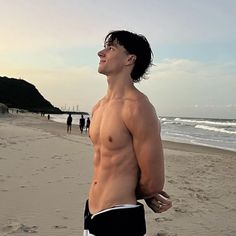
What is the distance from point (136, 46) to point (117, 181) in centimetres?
85

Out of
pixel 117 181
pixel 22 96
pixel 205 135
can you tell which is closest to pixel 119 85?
pixel 117 181

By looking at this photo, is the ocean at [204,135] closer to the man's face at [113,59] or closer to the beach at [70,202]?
the beach at [70,202]

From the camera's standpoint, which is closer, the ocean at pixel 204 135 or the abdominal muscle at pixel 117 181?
the abdominal muscle at pixel 117 181

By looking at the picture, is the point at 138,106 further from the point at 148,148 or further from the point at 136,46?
the point at 136,46

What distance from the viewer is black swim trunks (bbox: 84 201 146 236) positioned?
98.0 inches

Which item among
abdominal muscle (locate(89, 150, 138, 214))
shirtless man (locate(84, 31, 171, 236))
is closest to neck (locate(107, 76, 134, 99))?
shirtless man (locate(84, 31, 171, 236))

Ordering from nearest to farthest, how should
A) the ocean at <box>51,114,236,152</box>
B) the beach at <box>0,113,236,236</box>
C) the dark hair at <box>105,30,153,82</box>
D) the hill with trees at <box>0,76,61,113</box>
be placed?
the dark hair at <box>105,30,153,82</box> → the beach at <box>0,113,236,236</box> → the ocean at <box>51,114,236,152</box> → the hill with trees at <box>0,76,61,113</box>

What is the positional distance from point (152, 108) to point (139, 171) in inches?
16.3

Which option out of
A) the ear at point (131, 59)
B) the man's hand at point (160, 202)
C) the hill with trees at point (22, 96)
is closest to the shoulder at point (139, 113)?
the ear at point (131, 59)

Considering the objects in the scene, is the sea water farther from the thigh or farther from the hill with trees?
the hill with trees

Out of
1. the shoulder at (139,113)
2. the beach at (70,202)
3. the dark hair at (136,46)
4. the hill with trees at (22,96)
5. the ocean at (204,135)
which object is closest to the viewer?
the shoulder at (139,113)

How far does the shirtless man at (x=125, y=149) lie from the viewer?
239 centimetres

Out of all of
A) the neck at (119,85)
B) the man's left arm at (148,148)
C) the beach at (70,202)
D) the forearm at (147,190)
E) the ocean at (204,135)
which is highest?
Result: the neck at (119,85)

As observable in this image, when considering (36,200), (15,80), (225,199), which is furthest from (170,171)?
(15,80)
